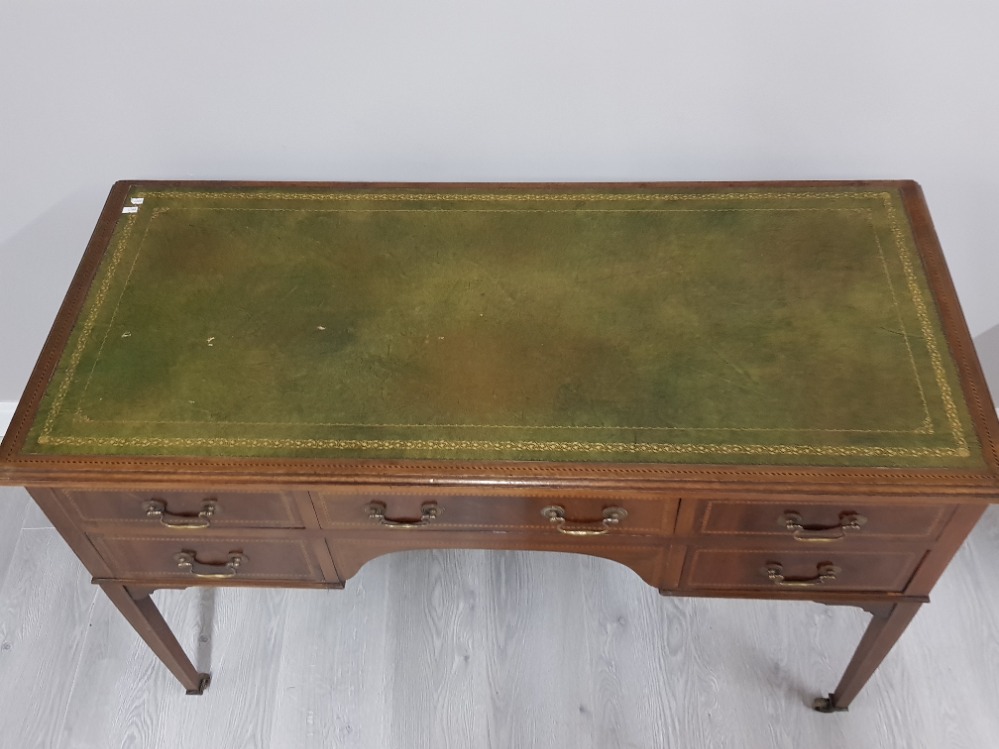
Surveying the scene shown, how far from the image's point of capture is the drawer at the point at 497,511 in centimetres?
129

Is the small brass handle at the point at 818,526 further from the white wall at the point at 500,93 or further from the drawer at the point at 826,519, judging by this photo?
the white wall at the point at 500,93

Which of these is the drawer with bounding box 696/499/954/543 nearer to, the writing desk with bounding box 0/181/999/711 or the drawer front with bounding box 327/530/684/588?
the writing desk with bounding box 0/181/999/711

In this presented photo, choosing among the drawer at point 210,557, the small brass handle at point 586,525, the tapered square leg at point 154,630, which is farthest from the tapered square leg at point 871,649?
the tapered square leg at point 154,630

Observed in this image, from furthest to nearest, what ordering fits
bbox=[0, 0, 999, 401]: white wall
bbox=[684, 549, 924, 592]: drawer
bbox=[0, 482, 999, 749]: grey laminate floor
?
bbox=[0, 482, 999, 749]: grey laminate floor, bbox=[0, 0, 999, 401]: white wall, bbox=[684, 549, 924, 592]: drawer

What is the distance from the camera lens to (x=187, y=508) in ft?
4.38

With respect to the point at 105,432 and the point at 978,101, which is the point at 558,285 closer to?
the point at 105,432

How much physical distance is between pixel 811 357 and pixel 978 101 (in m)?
0.64

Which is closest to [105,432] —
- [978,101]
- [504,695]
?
[504,695]

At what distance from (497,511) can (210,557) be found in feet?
1.66

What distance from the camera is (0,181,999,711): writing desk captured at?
1240mm

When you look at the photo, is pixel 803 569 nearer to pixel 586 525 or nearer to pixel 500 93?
pixel 586 525

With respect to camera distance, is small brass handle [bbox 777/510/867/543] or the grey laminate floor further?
the grey laminate floor

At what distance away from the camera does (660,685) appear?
6.07 feet

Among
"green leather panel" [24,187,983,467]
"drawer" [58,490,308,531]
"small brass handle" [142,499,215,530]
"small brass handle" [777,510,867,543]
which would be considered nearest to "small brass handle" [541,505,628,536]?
"green leather panel" [24,187,983,467]
